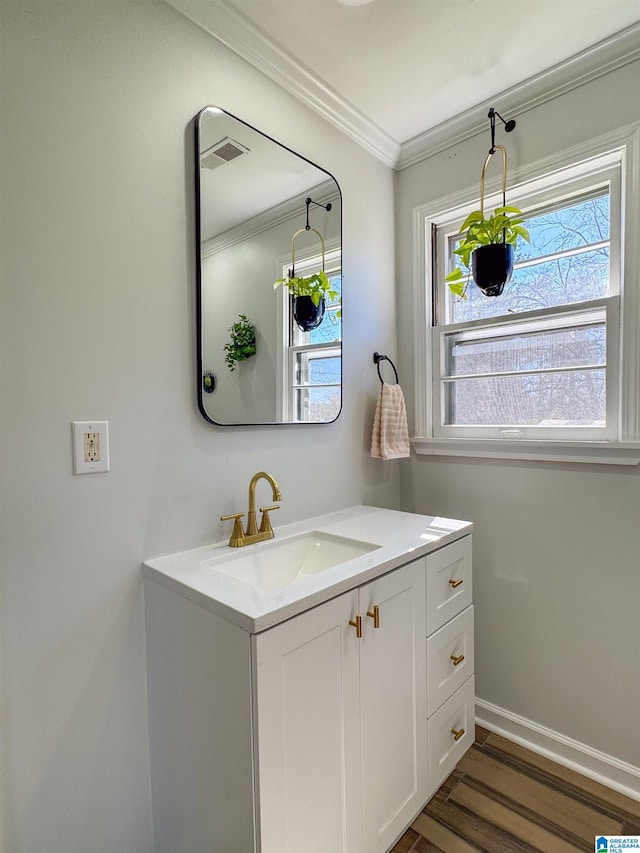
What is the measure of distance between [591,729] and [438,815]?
0.64 metres

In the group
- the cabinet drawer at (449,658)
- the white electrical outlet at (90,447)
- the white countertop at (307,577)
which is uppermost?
the white electrical outlet at (90,447)

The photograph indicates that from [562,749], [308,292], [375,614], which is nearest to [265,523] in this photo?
[375,614]

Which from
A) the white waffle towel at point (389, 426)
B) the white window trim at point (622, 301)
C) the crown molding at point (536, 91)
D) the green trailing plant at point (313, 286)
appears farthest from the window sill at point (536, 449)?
the crown molding at point (536, 91)

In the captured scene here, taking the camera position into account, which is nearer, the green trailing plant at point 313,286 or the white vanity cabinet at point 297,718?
the white vanity cabinet at point 297,718

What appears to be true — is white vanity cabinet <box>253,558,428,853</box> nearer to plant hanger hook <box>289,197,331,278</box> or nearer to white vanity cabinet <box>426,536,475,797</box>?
white vanity cabinet <box>426,536,475,797</box>

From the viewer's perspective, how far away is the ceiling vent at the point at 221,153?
1.34 meters

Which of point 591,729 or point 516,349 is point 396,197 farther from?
point 591,729

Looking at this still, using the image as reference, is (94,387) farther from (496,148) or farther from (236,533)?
(496,148)

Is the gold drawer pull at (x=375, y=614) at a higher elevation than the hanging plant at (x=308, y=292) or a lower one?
lower

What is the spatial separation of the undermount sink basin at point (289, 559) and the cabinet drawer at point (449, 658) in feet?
1.27

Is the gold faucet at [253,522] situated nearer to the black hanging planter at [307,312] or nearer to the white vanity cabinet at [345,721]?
the white vanity cabinet at [345,721]

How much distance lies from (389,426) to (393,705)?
1.02 meters

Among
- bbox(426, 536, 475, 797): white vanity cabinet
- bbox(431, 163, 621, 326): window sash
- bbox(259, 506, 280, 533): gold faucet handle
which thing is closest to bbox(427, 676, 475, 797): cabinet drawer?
bbox(426, 536, 475, 797): white vanity cabinet

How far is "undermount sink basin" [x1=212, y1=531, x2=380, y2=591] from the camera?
4.36ft
